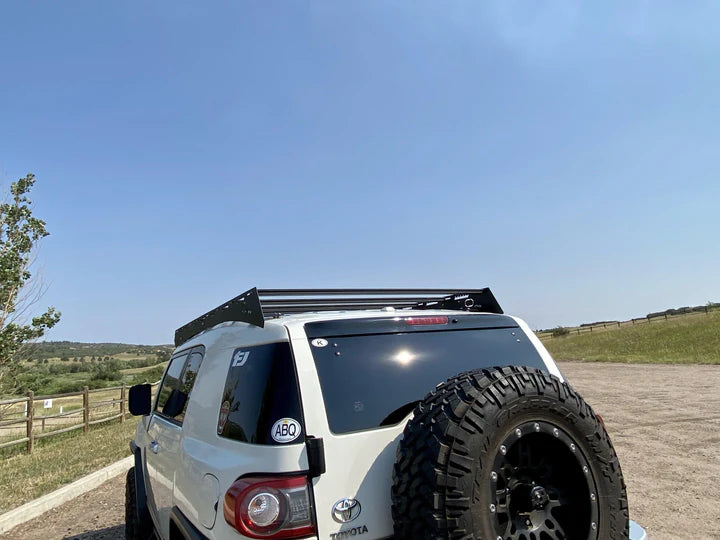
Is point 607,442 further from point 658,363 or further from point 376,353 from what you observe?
point 658,363

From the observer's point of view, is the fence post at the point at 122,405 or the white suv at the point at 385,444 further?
the fence post at the point at 122,405

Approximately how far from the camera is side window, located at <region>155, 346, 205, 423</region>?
3076 mm

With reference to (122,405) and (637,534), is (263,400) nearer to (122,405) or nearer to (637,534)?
(637,534)

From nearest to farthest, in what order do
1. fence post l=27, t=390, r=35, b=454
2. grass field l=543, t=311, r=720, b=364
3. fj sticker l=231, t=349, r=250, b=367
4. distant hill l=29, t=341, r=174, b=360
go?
fj sticker l=231, t=349, r=250, b=367
fence post l=27, t=390, r=35, b=454
grass field l=543, t=311, r=720, b=364
distant hill l=29, t=341, r=174, b=360

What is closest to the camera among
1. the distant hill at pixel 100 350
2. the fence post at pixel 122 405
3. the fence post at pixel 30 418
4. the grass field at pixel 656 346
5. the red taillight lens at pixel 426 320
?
the red taillight lens at pixel 426 320

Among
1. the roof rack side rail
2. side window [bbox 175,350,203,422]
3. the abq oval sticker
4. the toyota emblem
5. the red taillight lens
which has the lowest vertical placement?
the toyota emblem

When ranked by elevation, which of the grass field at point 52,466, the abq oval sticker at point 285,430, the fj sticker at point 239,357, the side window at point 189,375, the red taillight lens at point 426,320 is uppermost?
the red taillight lens at point 426,320

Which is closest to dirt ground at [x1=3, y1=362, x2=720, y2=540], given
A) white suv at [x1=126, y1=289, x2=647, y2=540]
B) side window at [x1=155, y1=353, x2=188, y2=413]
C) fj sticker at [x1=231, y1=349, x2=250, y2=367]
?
side window at [x1=155, y1=353, x2=188, y2=413]

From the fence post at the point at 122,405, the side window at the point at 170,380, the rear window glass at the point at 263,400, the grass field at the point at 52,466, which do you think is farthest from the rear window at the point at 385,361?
the fence post at the point at 122,405

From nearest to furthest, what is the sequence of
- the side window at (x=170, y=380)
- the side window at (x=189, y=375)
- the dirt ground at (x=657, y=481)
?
the side window at (x=189, y=375) < the side window at (x=170, y=380) < the dirt ground at (x=657, y=481)

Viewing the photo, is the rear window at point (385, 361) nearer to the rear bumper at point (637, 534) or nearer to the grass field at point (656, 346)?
the rear bumper at point (637, 534)

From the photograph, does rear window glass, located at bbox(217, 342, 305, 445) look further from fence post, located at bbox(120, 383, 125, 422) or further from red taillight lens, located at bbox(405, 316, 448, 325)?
fence post, located at bbox(120, 383, 125, 422)

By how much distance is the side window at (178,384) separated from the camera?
308 centimetres

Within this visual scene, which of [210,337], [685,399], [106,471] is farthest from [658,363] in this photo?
[210,337]
